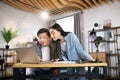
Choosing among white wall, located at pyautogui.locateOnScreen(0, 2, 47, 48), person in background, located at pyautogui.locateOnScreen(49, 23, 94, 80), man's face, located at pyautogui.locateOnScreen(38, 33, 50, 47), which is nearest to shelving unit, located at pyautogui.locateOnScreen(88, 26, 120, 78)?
white wall, located at pyautogui.locateOnScreen(0, 2, 47, 48)

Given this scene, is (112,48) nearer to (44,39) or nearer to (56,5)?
(56,5)

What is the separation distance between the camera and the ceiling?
7.62 m

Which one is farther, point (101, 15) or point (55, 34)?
point (101, 15)

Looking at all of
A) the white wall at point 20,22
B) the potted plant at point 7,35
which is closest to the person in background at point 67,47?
the potted plant at point 7,35

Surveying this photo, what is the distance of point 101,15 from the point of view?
7668 mm

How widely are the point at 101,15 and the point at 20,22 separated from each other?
3.96 metres

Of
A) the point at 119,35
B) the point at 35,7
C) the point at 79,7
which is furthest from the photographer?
the point at 35,7

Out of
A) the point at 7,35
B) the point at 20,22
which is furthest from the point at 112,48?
the point at 20,22

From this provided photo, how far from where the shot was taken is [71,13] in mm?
9109

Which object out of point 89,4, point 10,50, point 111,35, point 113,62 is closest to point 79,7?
point 89,4

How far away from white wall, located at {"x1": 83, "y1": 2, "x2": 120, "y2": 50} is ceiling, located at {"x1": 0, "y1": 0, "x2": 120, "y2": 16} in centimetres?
17

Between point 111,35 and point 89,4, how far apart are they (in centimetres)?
153

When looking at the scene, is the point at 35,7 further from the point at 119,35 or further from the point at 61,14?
the point at 119,35

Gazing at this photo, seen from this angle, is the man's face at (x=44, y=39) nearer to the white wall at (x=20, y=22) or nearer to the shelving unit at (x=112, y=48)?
the shelving unit at (x=112, y=48)
